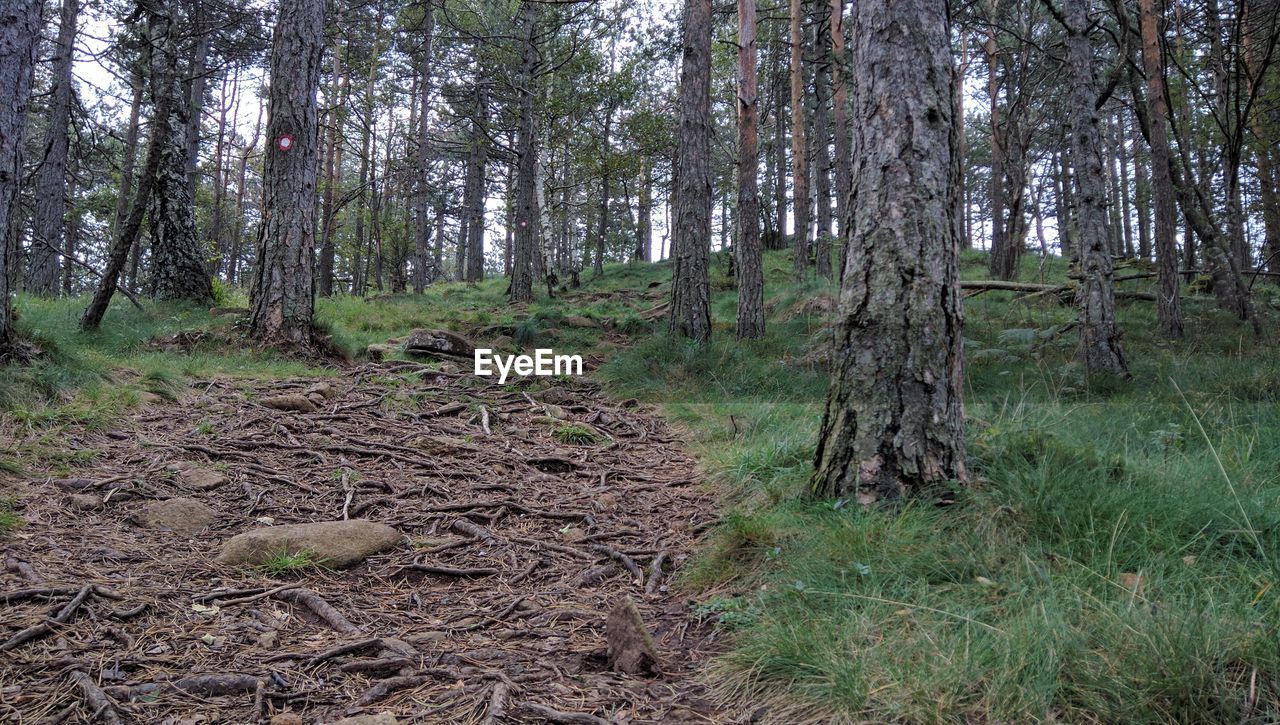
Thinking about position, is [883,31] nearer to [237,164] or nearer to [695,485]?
[695,485]

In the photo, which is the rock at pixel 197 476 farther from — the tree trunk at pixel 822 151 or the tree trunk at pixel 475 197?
the tree trunk at pixel 475 197

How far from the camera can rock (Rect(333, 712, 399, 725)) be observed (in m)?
1.80

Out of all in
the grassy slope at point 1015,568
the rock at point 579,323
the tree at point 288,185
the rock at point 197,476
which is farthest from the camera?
the rock at point 579,323

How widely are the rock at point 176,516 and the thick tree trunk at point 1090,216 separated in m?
7.31

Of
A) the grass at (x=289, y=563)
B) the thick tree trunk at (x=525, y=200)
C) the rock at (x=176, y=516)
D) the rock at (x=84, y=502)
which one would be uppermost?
the thick tree trunk at (x=525, y=200)

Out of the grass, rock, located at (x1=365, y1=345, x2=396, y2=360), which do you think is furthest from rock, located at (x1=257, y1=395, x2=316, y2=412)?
the grass

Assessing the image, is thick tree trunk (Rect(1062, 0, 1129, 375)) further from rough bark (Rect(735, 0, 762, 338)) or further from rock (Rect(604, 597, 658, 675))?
rock (Rect(604, 597, 658, 675))

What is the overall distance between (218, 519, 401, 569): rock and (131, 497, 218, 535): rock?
1.33 feet

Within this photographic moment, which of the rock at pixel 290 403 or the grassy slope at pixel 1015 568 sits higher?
the rock at pixel 290 403

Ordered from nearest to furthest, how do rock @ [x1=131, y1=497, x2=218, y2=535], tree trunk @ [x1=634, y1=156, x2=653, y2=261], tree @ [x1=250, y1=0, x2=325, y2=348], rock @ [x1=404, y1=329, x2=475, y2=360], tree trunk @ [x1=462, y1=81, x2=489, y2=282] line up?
rock @ [x1=131, y1=497, x2=218, y2=535] → tree @ [x1=250, y1=0, x2=325, y2=348] → rock @ [x1=404, y1=329, x2=475, y2=360] → tree trunk @ [x1=462, y1=81, x2=489, y2=282] → tree trunk @ [x1=634, y1=156, x2=653, y2=261]

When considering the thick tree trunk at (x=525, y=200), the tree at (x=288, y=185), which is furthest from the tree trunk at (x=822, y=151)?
the tree at (x=288, y=185)

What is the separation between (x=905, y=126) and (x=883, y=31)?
1.63 ft

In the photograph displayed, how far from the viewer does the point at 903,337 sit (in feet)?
10.0

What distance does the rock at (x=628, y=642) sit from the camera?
2273 mm
